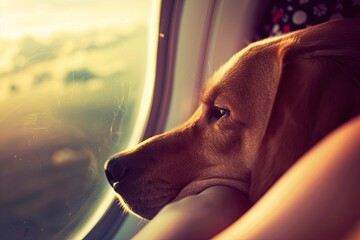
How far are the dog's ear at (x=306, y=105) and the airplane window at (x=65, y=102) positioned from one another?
79cm

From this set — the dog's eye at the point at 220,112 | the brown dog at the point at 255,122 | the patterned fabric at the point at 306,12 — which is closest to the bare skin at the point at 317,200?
the brown dog at the point at 255,122

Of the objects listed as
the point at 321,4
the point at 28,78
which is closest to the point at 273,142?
the point at 321,4

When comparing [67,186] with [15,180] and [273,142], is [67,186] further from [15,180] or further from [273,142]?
[273,142]

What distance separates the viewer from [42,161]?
57.1 inches

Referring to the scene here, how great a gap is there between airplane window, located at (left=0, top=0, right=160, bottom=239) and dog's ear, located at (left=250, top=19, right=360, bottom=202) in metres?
0.79

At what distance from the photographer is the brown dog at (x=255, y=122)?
2.72ft

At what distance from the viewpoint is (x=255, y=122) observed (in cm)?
104

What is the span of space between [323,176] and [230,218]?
0.33 m

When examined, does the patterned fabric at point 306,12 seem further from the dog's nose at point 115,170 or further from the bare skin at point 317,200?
the bare skin at point 317,200

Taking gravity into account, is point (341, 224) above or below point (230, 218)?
above

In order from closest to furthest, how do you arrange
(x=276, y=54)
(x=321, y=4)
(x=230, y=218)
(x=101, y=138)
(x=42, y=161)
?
(x=230, y=218) → (x=276, y=54) → (x=321, y=4) → (x=42, y=161) → (x=101, y=138)

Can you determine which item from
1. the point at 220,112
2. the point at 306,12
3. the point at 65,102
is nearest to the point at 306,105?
the point at 220,112

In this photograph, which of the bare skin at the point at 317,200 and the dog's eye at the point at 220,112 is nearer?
the bare skin at the point at 317,200

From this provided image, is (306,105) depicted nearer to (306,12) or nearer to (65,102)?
(306,12)
